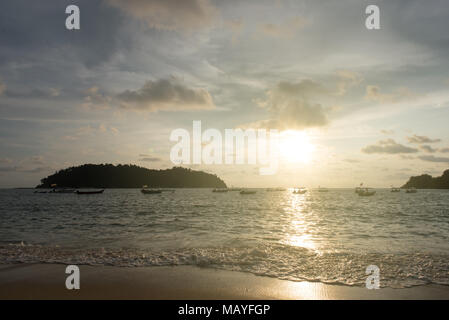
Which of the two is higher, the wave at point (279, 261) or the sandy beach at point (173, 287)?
the sandy beach at point (173, 287)

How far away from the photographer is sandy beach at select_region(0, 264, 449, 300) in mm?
9227

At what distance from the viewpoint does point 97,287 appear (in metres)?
9.89

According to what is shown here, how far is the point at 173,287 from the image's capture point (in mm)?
9953

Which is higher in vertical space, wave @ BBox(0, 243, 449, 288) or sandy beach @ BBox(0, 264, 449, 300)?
sandy beach @ BBox(0, 264, 449, 300)

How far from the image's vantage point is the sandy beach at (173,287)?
30.3ft

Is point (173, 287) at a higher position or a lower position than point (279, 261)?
higher

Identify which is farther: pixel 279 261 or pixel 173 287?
pixel 279 261

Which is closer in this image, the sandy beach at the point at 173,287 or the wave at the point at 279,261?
the sandy beach at the point at 173,287

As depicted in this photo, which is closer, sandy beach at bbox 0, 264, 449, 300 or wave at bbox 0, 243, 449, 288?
sandy beach at bbox 0, 264, 449, 300
